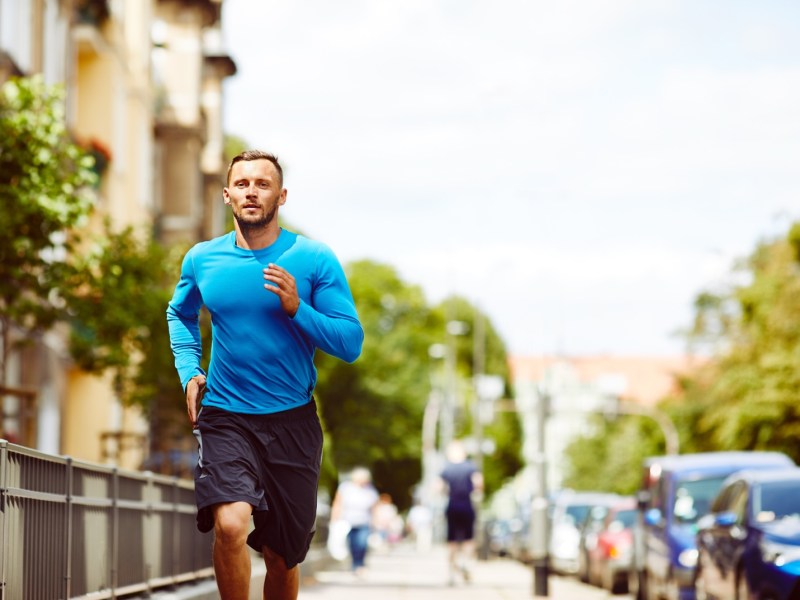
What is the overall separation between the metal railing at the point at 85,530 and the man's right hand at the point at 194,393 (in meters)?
1.13

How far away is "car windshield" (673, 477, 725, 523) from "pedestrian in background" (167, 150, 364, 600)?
44.6 feet

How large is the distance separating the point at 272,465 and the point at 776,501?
8.54 m

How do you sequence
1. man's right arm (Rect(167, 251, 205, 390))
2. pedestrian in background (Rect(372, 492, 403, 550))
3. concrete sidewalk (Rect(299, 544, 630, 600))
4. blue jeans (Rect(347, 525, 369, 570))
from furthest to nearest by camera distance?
pedestrian in background (Rect(372, 492, 403, 550)) → blue jeans (Rect(347, 525, 369, 570)) → concrete sidewalk (Rect(299, 544, 630, 600)) → man's right arm (Rect(167, 251, 205, 390))

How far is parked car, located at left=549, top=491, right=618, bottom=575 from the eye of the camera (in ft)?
117

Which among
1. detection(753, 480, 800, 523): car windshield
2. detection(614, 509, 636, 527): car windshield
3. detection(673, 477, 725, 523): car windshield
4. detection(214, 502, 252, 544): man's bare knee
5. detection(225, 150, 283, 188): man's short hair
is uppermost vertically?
detection(225, 150, 283, 188): man's short hair

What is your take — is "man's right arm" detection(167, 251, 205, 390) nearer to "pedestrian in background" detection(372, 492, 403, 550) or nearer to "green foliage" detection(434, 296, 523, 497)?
"pedestrian in background" detection(372, 492, 403, 550)

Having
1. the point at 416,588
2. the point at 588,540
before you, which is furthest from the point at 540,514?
the point at 588,540

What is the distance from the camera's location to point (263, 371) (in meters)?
6.86

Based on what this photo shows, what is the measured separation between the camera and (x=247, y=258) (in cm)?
691

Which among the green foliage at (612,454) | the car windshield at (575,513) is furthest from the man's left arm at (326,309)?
the green foliage at (612,454)

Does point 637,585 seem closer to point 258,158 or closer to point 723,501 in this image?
point 723,501

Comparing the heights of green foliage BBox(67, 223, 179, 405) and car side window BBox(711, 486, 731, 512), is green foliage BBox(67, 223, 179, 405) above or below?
above

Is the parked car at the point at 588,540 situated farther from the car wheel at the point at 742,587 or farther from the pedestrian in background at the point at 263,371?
the pedestrian in background at the point at 263,371

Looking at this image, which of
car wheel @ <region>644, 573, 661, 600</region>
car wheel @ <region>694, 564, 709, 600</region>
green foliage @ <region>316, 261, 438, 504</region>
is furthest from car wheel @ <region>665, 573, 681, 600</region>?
green foliage @ <region>316, 261, 438, 504</region>
